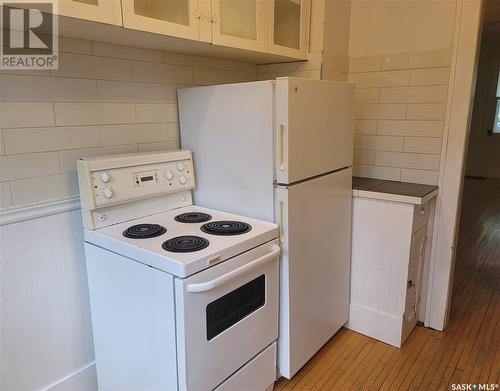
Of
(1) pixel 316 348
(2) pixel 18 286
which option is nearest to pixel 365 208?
(1) pixel 316 348

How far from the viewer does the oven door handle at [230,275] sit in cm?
133

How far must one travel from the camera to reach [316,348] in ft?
7.02

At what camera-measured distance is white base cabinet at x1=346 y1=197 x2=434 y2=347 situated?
7.04 feet

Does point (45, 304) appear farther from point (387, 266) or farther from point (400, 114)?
point (400, 114)

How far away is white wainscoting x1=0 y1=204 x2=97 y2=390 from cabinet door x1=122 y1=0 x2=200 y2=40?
0.82 m

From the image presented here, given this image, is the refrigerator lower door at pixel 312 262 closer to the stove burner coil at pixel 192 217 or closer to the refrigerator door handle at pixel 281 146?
the refrigerator door handle at pixel 281 146

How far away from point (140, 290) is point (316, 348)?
1158 millimetres

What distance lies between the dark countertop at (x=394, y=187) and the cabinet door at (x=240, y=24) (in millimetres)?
991

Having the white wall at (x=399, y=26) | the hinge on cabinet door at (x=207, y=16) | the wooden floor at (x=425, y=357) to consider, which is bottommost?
the wooden floor at (x=425, y=357)

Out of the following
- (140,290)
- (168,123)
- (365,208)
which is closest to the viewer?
Answer: (140,290)

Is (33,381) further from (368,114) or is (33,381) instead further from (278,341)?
(368,114)

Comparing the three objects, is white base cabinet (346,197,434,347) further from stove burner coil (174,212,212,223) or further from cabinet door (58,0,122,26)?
cabinet door (58,0,122,26)

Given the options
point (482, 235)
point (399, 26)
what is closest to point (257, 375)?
point (399, 26)

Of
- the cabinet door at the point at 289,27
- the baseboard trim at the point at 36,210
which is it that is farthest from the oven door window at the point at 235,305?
the cabinet door at the point at 289,27
